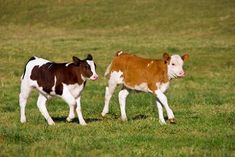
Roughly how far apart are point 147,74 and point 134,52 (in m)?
22.0

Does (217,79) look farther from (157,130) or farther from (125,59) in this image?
(157,130)

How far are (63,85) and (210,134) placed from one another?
141 inches

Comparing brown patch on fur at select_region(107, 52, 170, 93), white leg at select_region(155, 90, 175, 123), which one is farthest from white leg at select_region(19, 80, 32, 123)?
white leg at select_region(155, 90, 175, 123)

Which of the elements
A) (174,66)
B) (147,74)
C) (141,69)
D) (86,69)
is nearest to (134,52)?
(141,69)

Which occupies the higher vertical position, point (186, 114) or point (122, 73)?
point (122, 73)

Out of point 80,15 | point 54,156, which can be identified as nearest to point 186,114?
point 54,156

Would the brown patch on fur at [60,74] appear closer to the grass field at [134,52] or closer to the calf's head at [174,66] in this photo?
the grass field at [134,52]

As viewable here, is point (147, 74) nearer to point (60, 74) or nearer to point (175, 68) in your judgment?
point (175, 68)

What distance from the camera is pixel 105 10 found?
5900cm

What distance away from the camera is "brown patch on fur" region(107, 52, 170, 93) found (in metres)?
14.4

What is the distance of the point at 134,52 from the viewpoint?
36.4m

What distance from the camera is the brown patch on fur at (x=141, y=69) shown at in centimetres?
1437

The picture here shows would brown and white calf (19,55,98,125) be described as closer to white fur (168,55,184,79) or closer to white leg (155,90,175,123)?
white leg (155,90,175,123)

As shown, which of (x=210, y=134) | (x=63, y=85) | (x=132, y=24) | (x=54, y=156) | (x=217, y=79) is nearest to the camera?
(x=54, y=156)
